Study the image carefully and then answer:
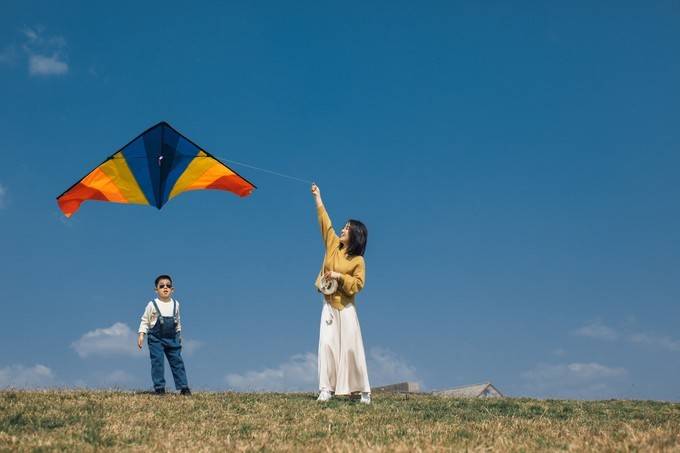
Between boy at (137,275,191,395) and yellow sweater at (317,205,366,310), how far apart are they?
2.87m

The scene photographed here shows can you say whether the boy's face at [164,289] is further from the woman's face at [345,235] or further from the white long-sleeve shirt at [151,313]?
the woman's face at [345,235]

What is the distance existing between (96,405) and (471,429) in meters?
5.28

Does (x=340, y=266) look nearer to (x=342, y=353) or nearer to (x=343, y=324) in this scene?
(x=343, y=324)

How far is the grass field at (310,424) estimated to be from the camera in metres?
7.15

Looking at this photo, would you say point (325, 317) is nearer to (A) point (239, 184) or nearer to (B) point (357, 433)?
(B) point (357, 433)

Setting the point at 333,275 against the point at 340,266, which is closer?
the point at 333,275

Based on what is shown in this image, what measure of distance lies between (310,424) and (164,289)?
459 cm

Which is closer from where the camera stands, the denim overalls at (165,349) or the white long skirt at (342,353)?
the white long skirt at (342,353)

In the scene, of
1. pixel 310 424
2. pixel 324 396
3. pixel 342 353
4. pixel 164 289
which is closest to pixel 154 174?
pixel 164 289

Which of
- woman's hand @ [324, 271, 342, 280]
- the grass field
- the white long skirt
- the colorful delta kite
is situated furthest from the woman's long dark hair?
the colorful delta kite

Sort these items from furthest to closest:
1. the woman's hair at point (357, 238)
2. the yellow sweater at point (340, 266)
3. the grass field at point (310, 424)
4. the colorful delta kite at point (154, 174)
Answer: the colorful delta kite at point (154, 174) → the woman's hair at point (357, 238) → the yellow sweater at point (340, 266) → the grass field at point (310, 424)

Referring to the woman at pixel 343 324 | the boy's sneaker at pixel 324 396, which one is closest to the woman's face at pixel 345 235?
the woman at pixel 343 324

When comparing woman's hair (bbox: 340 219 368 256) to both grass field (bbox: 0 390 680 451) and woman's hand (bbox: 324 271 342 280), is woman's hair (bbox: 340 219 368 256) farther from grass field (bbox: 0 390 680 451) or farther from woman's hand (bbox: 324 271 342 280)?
grass field (bbox: 0 390 680 451)

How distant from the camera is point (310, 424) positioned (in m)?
8.45
